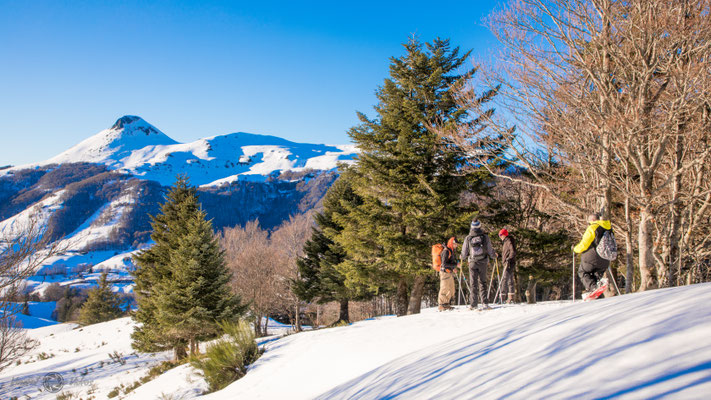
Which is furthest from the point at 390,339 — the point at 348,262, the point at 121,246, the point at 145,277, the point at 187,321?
the point at 121,246

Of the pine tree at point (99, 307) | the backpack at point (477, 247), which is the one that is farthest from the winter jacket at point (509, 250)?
the pine tree at point (99, 307)

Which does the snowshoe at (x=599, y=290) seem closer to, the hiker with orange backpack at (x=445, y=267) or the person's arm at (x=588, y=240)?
the person's arm at (x=588, y=240)

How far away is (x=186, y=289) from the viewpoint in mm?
15266

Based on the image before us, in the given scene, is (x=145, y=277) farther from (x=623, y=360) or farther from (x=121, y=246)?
(x=121, y=246)

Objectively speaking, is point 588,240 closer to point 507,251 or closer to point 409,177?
point 507,251

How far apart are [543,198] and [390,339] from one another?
9890 mm

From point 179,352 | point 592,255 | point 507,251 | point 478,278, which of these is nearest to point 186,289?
point 179,352

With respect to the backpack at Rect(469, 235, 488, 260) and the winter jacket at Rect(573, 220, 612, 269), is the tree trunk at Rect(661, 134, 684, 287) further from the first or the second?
the backpack at Rect(469, 235, 488, 260)

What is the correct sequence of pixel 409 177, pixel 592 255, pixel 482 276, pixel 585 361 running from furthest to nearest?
pixel 409 177 < pixel 482 276 < pixel 592 255 < pixel 585 361

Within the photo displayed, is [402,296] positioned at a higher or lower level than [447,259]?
lower

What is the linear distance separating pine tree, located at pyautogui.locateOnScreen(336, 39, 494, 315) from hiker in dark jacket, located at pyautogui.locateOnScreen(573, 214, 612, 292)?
16.7ft

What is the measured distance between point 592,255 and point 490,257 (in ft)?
7.08

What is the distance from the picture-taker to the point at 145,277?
19453 millimetres

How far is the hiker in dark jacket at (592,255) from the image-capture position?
6.82m
